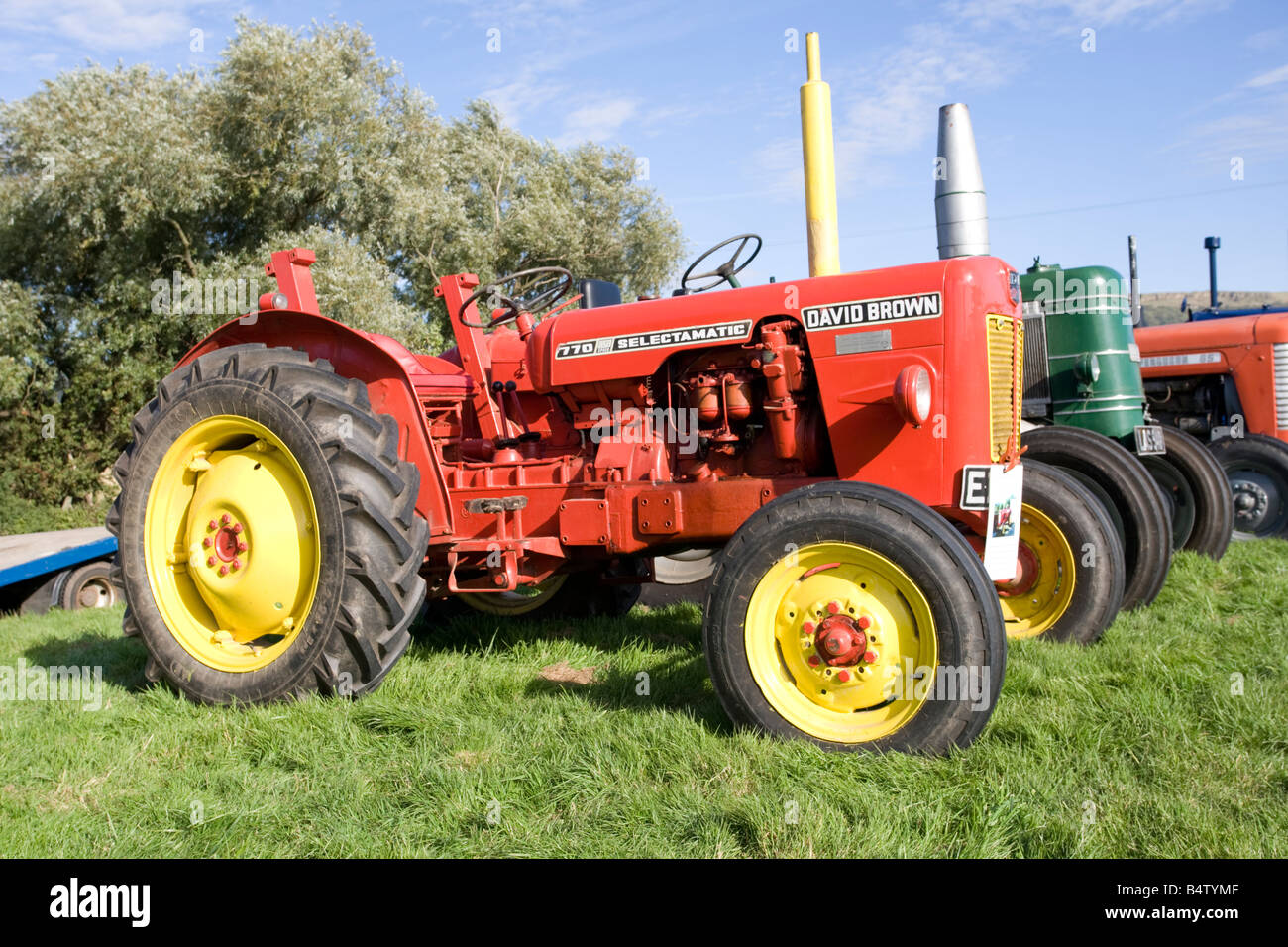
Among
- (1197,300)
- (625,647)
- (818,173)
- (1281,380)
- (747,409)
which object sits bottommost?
(625,647)

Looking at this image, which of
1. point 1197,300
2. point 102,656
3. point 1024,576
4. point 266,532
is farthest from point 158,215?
point 1197,300

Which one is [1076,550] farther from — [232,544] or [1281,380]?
[1281,380]

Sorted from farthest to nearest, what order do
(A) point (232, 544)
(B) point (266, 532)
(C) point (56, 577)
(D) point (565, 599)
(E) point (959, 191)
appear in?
1. (C) point (56, 577)
2. (E) point (959, 191)
3. (D) point (565, 599)
4. (A) point (232, 544)
5. (B) point (266, 532)

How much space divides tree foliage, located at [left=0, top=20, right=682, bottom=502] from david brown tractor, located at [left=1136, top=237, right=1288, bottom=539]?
11.2m

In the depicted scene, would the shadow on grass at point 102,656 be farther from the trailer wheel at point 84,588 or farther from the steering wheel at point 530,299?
the trailer wheel at point 84,588

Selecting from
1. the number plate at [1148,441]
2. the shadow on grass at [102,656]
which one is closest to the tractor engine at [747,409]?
the shadow on grass at [102,656]

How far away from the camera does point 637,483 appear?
4.25 meters

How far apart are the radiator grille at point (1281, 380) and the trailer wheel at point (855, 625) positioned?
7.22 meters

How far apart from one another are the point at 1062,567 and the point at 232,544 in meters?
3.82

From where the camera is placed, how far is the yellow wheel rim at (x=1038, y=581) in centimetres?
481

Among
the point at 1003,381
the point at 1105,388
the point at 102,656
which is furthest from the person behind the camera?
the point at 1105,388

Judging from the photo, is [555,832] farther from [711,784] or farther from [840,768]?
[840,768]
